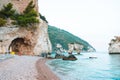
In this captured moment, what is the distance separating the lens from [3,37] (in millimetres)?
55031

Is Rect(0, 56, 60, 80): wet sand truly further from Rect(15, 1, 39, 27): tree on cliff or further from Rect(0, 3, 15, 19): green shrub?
Rect(0, 3, 15, 19): green shrub

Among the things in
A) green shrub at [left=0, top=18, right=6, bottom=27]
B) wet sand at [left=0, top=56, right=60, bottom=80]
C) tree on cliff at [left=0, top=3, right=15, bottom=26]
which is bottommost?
wet sand at [left=0, top=56, right=60, bottom=80]

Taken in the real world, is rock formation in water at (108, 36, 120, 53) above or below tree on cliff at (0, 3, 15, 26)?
below

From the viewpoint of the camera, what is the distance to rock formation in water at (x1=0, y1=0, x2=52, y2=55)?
Answer: 55.9 m

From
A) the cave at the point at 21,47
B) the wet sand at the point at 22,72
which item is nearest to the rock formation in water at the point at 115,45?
the cave at the point at 21,47

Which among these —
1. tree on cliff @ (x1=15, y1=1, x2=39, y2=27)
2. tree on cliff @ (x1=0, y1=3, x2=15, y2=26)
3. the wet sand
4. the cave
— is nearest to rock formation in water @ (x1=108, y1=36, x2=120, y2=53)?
the cave

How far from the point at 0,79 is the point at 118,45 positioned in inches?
4154

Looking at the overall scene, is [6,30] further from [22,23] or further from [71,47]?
[71,47]

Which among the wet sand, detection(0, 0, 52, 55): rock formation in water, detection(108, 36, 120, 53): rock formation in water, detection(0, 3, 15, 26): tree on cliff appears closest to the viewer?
the wet sand

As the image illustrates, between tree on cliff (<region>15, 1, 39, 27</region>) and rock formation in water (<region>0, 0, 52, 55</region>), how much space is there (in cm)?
141

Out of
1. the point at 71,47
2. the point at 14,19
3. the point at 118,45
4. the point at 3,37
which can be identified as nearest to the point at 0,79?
the point at 3,37

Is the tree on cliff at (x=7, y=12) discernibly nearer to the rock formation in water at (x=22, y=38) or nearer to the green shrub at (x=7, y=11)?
the green shrub at (x=7, y=11)

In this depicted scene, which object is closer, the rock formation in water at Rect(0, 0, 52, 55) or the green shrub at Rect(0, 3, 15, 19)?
the rock formation in water at Rect(0, 0, 52, 55)

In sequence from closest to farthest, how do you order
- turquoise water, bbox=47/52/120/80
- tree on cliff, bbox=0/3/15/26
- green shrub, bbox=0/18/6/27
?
turquoise water, bbox=47/52/120/80, green shrub, bbox=0/18/6/27, tree on cliff, bbox=0/3/15/26
